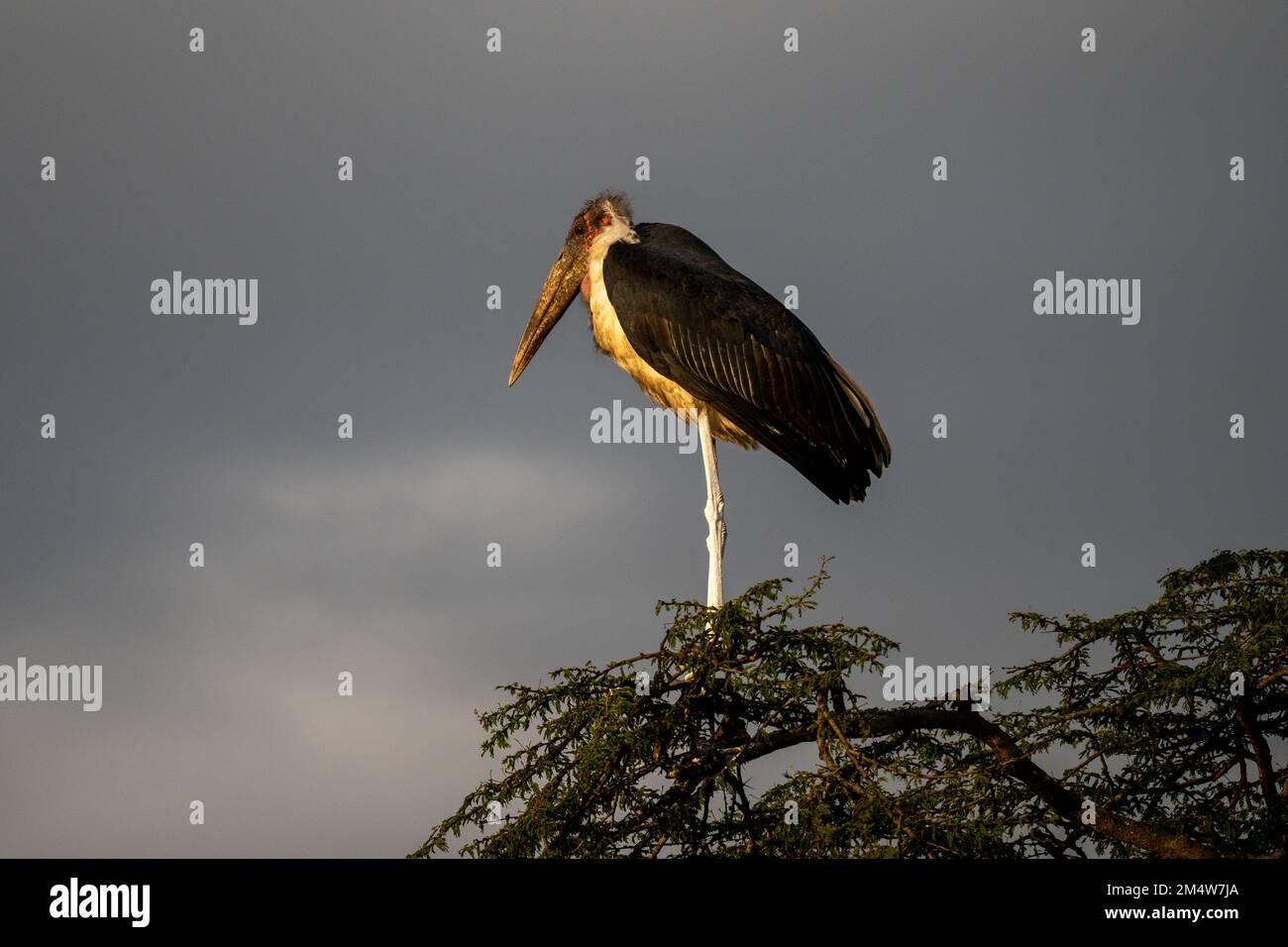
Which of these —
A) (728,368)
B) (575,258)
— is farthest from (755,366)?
(575,258)

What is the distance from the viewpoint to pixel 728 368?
12.1 m

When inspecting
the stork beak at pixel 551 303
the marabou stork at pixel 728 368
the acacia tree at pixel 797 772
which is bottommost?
the acacia tree at pixel 797 772

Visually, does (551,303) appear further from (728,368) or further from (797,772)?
(797,772)

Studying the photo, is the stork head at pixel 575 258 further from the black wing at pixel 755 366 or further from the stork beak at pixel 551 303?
the black wing at pixel 755 366

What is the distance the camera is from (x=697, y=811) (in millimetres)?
7797

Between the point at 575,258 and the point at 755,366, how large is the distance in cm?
229

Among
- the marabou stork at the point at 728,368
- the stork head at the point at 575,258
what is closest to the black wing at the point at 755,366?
the marabou stork at the point at 728,368

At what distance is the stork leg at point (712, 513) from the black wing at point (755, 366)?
0.28 m

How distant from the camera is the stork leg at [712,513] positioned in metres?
11.7
